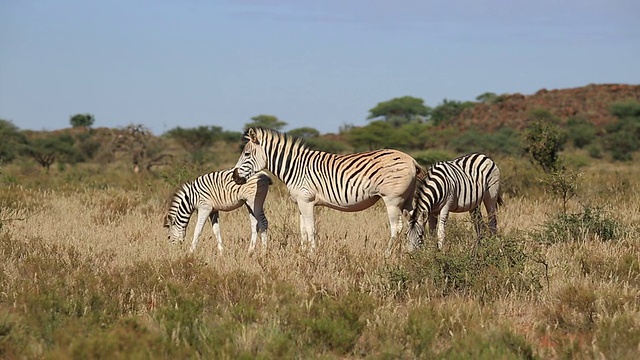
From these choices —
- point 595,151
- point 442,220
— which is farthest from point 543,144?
point 595,151

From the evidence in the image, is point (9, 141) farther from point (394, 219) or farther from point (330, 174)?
point (394, 219)

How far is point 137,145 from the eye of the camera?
32375 mm

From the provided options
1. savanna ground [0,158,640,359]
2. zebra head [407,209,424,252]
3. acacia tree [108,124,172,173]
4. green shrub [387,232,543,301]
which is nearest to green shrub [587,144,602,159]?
acacia tree [108,124,172,173]

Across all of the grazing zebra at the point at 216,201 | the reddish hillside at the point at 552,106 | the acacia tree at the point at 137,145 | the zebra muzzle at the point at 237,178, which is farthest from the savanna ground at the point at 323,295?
the reddish hillside at the point at 552,106

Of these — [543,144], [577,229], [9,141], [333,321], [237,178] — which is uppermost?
[9,141]

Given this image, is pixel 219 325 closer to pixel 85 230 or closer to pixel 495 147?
pixel 85 230

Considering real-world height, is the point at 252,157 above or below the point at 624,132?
below

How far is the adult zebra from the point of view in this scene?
10734 millimetres

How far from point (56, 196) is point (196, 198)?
5981mm

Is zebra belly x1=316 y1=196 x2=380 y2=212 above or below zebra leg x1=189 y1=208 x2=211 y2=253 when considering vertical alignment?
above

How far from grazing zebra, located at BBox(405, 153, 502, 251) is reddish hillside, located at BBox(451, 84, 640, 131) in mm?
55616

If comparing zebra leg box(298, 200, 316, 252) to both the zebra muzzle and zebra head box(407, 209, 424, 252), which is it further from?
zebra head box(407, 209, 424, 252)

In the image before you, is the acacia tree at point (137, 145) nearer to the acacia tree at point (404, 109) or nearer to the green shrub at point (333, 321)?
the green shrub at point (333, 321)

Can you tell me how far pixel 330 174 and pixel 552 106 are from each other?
6659 cm
